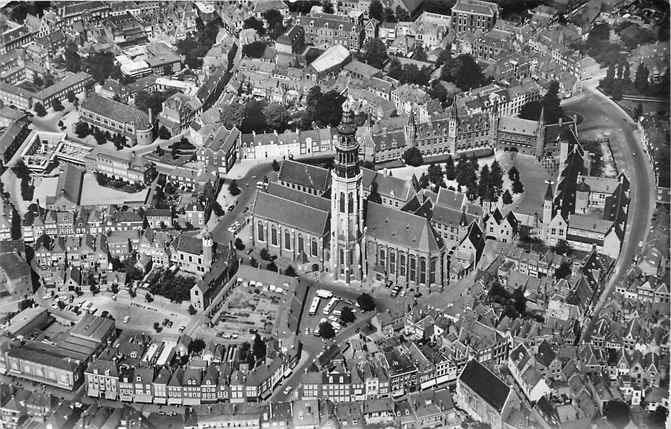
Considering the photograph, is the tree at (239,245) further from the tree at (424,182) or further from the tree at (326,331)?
the tree at (424,182)

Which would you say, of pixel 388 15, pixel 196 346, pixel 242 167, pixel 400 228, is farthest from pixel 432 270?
pixel 388 15

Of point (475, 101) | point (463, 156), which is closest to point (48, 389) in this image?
point (463, 156)

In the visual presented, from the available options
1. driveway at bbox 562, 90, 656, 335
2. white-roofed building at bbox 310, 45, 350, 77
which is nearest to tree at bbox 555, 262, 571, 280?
driveway at bbox 562, 90, 656, 335

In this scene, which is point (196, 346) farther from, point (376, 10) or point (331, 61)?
point (376, 10)

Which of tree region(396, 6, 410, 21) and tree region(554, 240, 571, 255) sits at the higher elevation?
tree region(396, 6, 410, 21)

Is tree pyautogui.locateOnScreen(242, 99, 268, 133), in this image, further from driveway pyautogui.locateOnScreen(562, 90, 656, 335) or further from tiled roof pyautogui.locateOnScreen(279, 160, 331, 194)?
driveway pyautogui.locateOnScreen(562, 90, 656, 335)

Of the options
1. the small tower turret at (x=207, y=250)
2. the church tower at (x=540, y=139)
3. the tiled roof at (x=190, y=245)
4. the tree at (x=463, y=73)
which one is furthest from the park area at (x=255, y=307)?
the tree at (x=463, y=73)

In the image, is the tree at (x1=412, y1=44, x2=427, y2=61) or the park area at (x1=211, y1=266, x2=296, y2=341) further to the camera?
the tree at (x1=412, y1=44, x2=427, y2=61)
